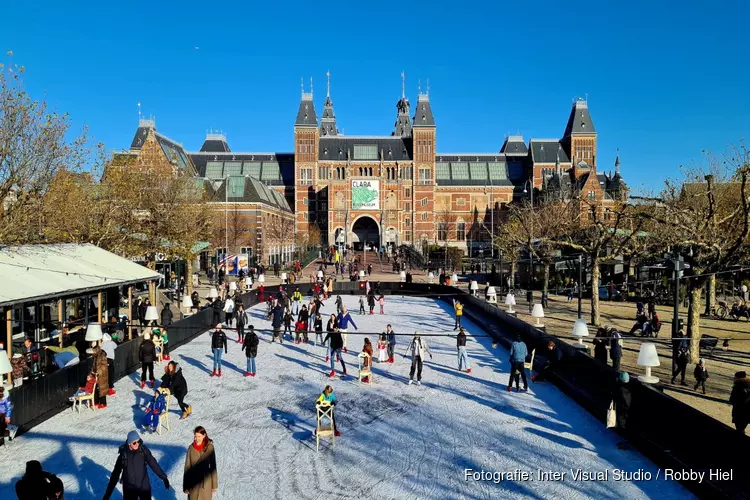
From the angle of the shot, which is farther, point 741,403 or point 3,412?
point 3,412

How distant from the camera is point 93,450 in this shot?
931 cm

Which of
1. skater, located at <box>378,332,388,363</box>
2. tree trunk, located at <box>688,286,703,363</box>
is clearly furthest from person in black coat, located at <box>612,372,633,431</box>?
tree trunk, located at <box>688,286,703,363</box>

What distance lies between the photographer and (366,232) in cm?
8088

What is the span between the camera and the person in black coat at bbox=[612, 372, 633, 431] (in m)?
9.54

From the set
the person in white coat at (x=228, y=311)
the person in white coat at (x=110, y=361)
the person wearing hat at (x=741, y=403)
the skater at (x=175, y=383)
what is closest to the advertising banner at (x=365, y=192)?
the person in white coat at (x=228, y=311)

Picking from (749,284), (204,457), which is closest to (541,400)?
(204,457)

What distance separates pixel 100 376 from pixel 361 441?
5727 millimetres

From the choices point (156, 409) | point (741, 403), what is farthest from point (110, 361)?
point (741, 403)

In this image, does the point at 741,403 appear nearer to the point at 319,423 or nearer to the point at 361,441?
the point at 361,441

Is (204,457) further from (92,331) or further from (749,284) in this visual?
(749,284)

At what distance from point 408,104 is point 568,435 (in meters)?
98.9

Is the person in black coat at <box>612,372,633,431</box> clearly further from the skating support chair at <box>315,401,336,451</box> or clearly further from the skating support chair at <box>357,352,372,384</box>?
the skating support chair at <box>357,352,372,384</box>

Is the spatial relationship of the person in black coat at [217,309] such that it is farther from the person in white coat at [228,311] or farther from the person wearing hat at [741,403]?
the person wearing hat at [741,403]

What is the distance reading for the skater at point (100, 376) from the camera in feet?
37.8
